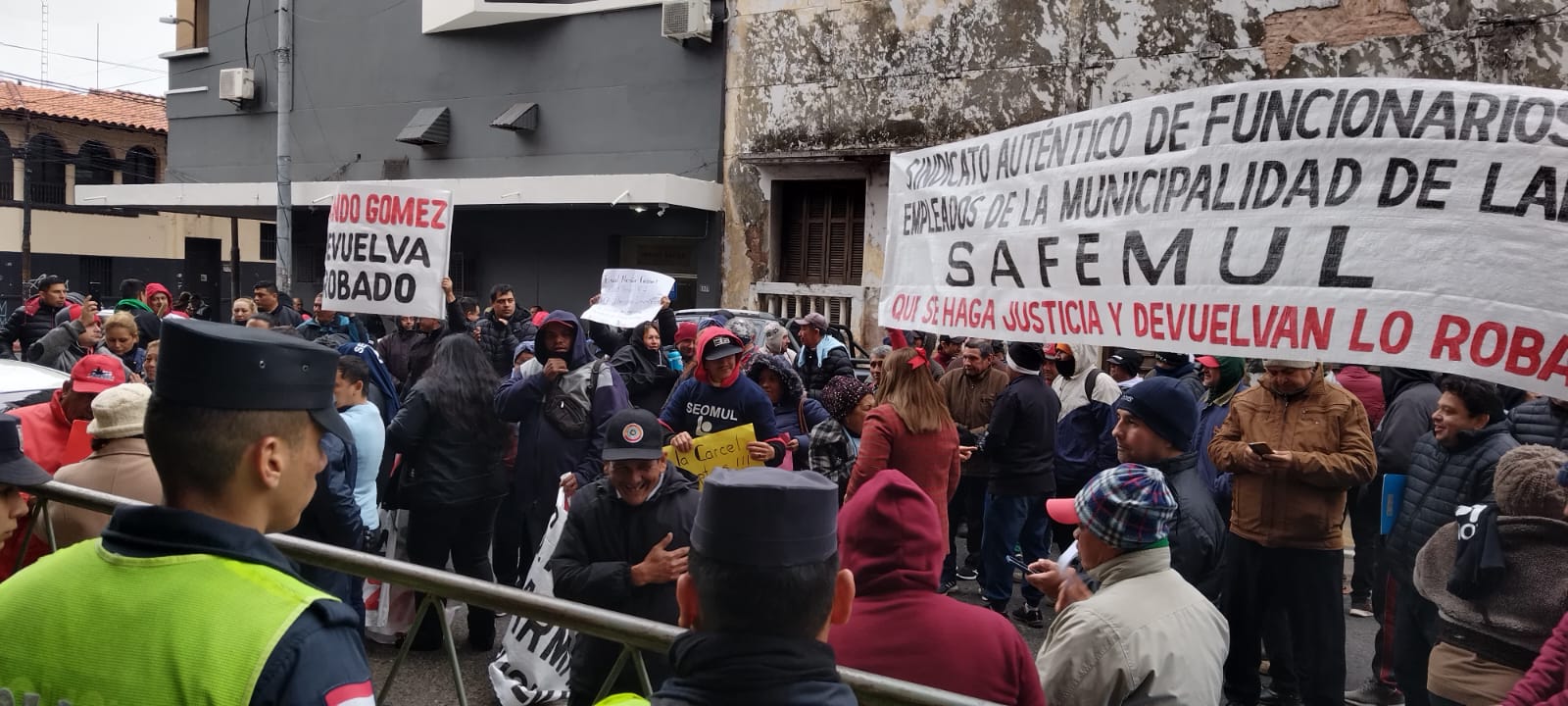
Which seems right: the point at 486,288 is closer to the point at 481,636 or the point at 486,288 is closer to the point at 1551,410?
the point at 481,636

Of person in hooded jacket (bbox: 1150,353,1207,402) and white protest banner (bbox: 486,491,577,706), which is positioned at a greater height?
person in hooded jacket (bbox: 1150,353,1207,402)

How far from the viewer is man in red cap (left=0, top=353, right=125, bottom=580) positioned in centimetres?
509

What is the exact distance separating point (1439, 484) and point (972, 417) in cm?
356

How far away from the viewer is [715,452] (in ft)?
20.3

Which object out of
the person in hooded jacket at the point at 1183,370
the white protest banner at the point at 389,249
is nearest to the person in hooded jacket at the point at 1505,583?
the person in hooded jacket at the point at 1183,370

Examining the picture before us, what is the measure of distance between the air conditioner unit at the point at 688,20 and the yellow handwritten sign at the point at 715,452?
1152 centimetres

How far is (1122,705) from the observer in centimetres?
276

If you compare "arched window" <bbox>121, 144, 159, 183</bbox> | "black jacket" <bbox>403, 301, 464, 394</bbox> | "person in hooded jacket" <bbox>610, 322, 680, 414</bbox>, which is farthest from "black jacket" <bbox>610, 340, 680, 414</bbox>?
→ "arched window" <bbox>121, 144, 159, 183</bbox>

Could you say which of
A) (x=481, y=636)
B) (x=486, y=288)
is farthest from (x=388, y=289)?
(x=486, y=288)

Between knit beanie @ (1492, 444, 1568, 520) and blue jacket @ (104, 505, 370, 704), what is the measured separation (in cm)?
381

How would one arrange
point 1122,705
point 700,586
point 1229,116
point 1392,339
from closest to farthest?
point 700,586 < point 1122,705 < point 1392,339 < point 1229,116

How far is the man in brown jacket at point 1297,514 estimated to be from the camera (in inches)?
197

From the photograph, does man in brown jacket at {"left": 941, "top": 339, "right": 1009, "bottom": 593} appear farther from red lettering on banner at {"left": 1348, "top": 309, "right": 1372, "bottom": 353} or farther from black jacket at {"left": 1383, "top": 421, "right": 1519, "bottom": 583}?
red lettering on banner at {"left": 1348, "top": 309, "right": 1372, "bottom": 353}

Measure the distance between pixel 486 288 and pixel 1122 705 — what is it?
59.6 ft
